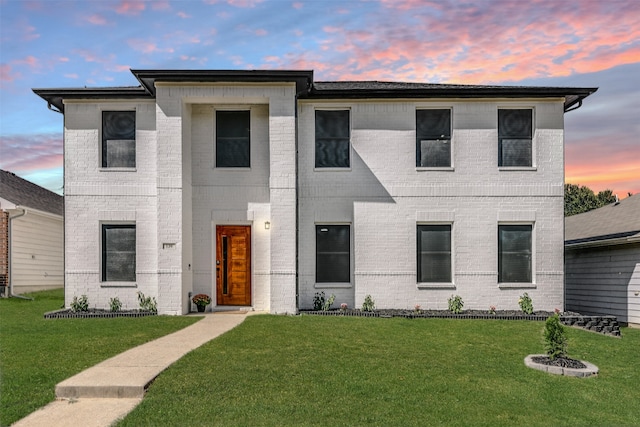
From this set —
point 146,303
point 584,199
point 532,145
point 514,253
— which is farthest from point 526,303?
point 584,199

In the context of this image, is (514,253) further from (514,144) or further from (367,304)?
(367,304)

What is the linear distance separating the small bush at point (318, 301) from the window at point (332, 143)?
3525 mm

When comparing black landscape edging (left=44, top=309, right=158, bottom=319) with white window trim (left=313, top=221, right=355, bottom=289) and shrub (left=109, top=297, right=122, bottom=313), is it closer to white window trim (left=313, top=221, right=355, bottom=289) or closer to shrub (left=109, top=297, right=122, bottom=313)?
shrub (left=109, top=297, right=122, bottom=313)

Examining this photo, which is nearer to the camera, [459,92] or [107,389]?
[107,389]

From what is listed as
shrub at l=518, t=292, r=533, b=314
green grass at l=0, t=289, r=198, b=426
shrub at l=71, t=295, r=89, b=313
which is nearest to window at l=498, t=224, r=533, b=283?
shrub at l=518, t=292, r=533, b=314

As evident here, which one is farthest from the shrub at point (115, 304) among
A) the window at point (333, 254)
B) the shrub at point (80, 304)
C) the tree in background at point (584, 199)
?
the tree in background at point (584, 199)

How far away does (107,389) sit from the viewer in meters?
6.09

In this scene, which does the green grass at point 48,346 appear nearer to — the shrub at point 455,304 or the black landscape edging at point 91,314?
the black landscape edging at point 91,314

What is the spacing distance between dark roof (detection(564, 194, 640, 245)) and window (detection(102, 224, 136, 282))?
13.4 meters

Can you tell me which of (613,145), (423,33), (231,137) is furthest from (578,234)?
(231,137)

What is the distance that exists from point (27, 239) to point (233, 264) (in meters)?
11.0

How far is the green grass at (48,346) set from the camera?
602 cm

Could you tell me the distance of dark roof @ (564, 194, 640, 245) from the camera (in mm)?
14055

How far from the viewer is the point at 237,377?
662 centimetres
